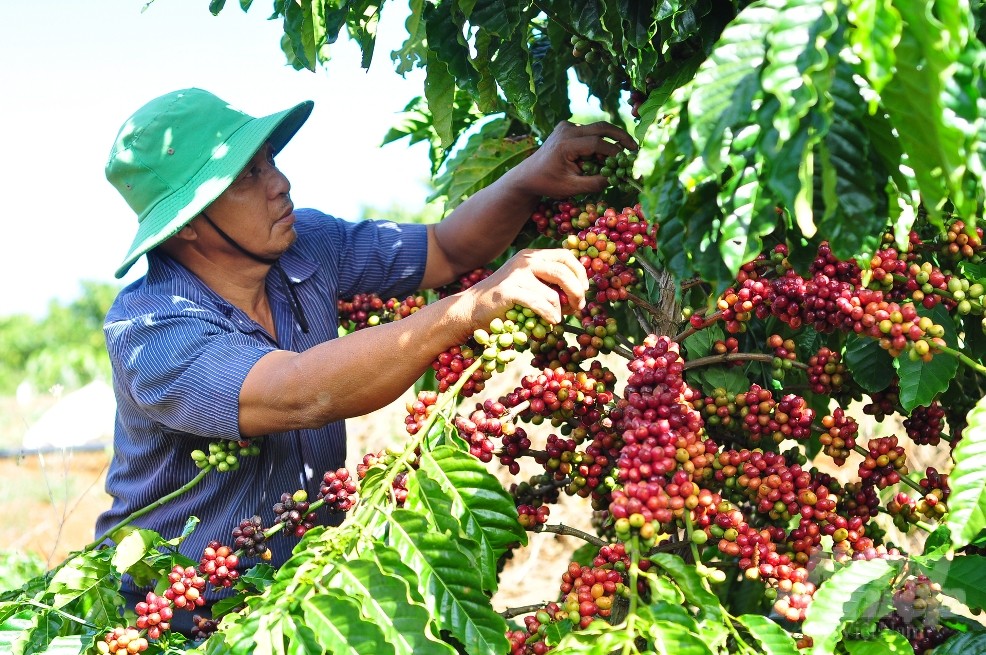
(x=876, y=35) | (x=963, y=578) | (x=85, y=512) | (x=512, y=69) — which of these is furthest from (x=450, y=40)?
(x=85, y=512)

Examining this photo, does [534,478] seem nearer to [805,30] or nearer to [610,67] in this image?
[610,67]

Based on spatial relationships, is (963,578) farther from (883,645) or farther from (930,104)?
(930,104)

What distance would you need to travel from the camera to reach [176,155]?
95.3 inches

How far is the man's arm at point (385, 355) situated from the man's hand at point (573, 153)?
16.8 inches

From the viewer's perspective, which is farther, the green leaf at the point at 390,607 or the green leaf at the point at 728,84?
the green leaf at the point at 390,607

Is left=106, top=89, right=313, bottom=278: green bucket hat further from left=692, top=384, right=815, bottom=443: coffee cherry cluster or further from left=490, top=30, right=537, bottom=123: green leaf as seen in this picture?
left=692, top=384, right=815, bottom=443: coffee cherry cluster

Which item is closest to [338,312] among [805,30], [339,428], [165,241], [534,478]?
[339,428]

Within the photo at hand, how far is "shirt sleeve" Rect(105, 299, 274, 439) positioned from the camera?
2008mm

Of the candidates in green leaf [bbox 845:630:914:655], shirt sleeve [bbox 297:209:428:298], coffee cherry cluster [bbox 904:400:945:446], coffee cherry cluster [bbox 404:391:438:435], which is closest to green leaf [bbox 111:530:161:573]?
coffee cherry cluster [bbox 404:391:438:435]

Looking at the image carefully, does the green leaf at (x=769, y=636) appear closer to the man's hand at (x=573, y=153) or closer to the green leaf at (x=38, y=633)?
the man's hand at (x=573, y=153)

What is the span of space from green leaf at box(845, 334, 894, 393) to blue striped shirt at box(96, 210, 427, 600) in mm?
1210

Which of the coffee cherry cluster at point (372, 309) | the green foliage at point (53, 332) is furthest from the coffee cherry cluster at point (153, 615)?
the green foliage at point (53, 332)

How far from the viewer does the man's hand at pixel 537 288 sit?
5.55ft

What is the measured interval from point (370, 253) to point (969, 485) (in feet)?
6.08
